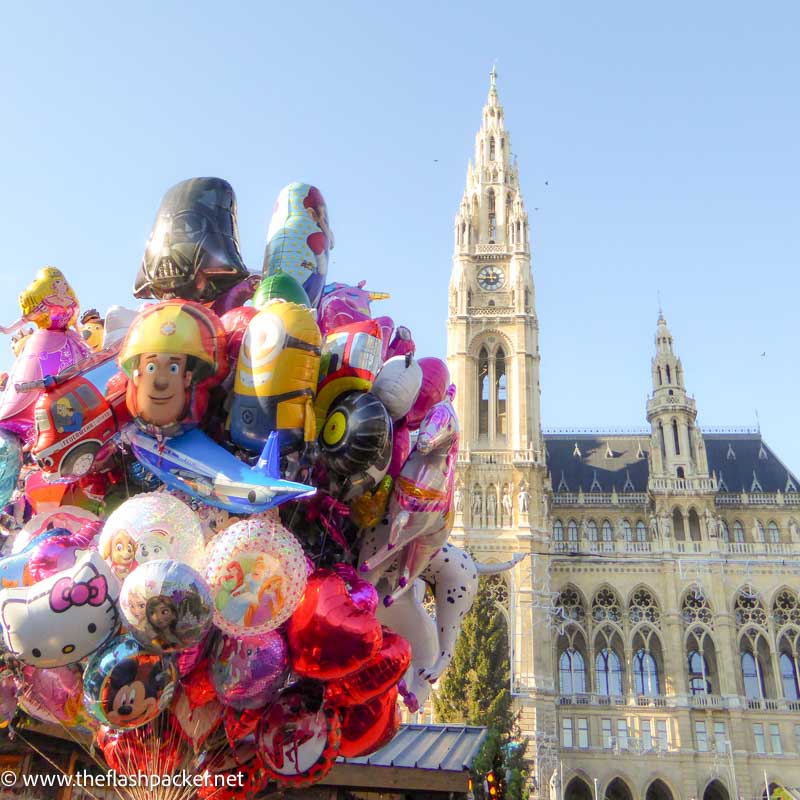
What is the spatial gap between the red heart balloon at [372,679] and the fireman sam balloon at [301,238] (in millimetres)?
3648

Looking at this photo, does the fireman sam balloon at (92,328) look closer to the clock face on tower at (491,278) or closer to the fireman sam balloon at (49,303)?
the fireman sam balloon at (49,303)

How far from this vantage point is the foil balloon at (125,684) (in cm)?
577

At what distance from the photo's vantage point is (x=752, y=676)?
3984 centimetres

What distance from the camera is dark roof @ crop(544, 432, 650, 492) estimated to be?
47.2 meters

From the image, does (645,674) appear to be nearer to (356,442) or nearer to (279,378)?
(356,442)

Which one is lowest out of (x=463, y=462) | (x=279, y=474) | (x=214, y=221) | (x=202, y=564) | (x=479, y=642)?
(x=202, y=564)

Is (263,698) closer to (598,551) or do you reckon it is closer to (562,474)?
(598,551)

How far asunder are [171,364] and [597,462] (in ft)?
149

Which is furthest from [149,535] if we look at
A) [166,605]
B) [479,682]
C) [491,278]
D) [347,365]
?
[491,278]

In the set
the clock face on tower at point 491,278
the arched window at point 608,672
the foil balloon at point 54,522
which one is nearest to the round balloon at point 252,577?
the foil balloon at point 54,522

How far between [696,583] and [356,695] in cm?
3826

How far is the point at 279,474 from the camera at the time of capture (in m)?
6.13

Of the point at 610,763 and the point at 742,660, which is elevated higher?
the point at 742,660

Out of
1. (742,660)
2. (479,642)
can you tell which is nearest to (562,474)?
(742,660)
